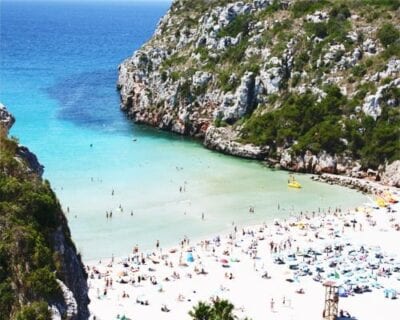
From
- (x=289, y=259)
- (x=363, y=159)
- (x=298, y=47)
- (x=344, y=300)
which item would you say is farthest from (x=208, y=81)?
(x=344, y=300)

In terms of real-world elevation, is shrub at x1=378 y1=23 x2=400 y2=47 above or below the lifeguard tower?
above

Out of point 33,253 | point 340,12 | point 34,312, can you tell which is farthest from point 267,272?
point 340,12

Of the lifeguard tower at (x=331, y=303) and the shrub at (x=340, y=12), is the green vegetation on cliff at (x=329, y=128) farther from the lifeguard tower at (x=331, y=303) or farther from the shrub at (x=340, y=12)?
the lifeguard tower at (x=331, y=303)

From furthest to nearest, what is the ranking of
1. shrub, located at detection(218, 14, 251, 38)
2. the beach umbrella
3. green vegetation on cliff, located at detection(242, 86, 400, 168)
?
shrub, located at detection(218, 14, 251, 38) < green vegetation on cliff, located at detection(242, 86, 400, 168) < the beach umbrella

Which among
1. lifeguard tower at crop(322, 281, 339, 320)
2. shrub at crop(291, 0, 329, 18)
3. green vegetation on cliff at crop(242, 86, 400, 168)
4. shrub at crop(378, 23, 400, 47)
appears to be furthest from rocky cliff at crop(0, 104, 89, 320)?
shrub at crop(291, 0, 329, 18)

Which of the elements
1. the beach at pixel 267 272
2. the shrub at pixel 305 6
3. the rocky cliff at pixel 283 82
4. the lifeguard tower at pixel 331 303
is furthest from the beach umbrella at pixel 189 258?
the shrub at pixel 305 6

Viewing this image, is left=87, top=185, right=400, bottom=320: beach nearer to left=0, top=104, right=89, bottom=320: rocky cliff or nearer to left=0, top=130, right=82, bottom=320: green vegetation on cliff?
left=0, top=104, right=89, bottom=320: rocky cliff
